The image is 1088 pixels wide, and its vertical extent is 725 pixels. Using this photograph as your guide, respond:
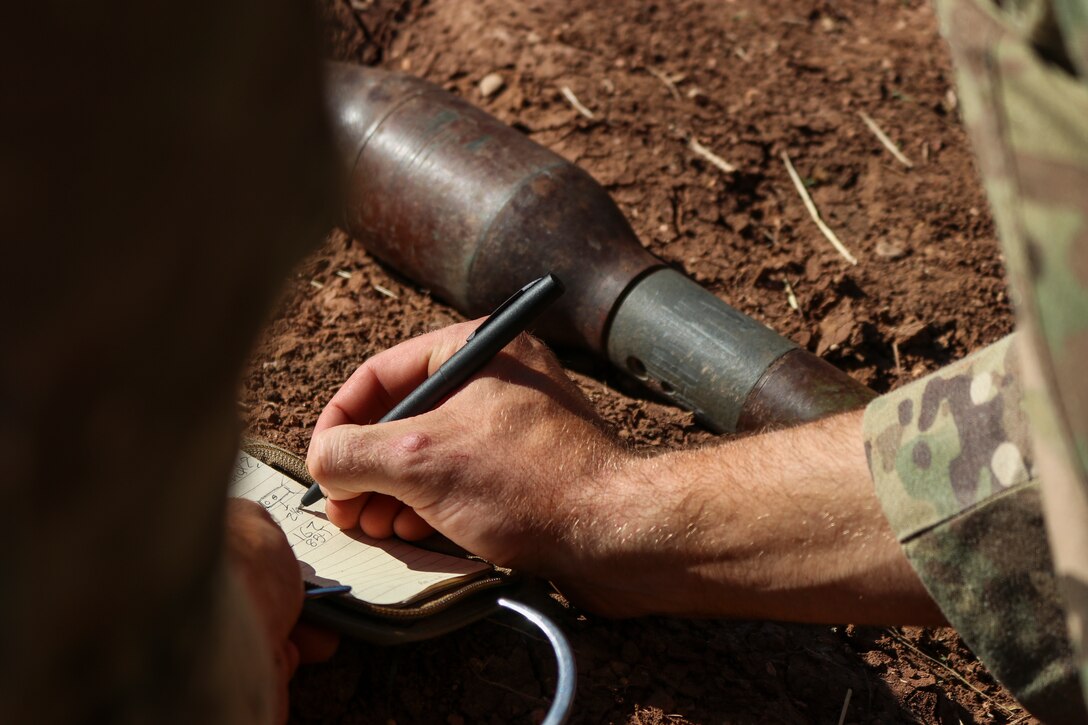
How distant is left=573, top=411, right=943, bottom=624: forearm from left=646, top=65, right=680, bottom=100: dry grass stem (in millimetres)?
2001

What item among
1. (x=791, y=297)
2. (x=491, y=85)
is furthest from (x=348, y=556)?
(x=491, y=85)

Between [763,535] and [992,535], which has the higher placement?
[992,535]

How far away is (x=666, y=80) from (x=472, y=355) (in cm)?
203

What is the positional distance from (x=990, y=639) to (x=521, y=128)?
2387mm

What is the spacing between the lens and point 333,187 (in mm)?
673

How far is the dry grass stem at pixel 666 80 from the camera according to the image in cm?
354

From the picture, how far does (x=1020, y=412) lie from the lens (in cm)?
135

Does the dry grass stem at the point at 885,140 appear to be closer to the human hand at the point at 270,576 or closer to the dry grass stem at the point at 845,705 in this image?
the dry grass stem at the point at 845,705

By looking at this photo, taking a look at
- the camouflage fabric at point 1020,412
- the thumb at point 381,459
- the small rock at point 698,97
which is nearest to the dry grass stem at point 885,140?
the small rock at point 698,97

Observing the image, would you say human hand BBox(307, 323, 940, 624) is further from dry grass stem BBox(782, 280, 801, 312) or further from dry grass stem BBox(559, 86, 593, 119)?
dry grass stem BBox(559, 86, 593, 119)

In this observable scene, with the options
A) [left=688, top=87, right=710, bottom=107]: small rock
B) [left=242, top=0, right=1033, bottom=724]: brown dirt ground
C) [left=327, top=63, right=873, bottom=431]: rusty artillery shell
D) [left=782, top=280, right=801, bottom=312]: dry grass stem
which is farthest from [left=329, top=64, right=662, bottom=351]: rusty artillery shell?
[left=688, top=87, right=710, bottom=107]: small rock

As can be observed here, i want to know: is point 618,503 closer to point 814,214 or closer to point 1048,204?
point 1048,204

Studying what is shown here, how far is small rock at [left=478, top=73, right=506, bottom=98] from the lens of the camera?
352 cm

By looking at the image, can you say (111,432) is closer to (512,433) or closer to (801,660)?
(512,433)
